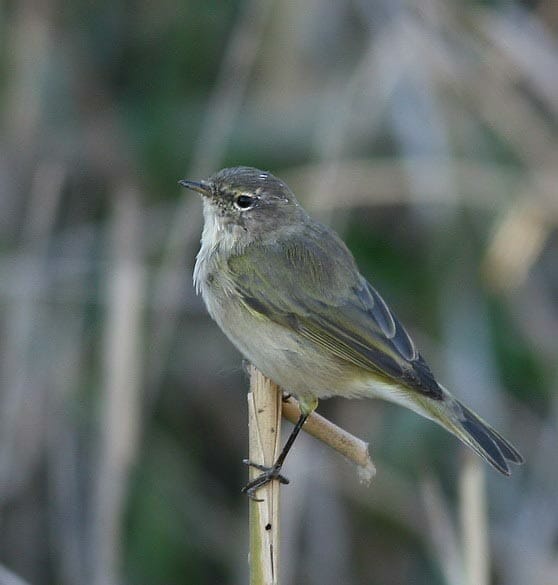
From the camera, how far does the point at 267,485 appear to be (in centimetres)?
290

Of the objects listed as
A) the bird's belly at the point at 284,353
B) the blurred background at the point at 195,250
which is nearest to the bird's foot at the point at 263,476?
the bird's belly at the point at 284,353

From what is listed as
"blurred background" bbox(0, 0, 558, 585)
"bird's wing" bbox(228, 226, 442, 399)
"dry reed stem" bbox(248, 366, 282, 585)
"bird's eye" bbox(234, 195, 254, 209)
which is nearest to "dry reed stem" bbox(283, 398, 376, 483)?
"dry reed stem" bbox(248, 366, 282, 585)

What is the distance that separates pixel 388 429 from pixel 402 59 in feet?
5.86

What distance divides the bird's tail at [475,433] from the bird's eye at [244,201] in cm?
99

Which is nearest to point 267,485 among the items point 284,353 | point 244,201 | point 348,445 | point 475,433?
point 348,445

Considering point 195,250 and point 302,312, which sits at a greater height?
point 302,312

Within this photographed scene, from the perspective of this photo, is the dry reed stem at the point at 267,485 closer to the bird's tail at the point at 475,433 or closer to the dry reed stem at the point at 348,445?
the dry reed stem at the point at 348,445

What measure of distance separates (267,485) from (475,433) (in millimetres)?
755

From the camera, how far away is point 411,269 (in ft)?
17.3

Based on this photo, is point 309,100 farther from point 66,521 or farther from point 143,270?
point 66,521

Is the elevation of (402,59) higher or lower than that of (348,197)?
higher

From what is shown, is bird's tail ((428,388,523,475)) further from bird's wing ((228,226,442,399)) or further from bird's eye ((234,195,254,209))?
bird's eye ((234,195,254,209))

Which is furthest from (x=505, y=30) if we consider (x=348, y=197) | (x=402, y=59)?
(x=348, y=197)

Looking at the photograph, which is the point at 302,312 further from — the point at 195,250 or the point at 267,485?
the point at 195,250
